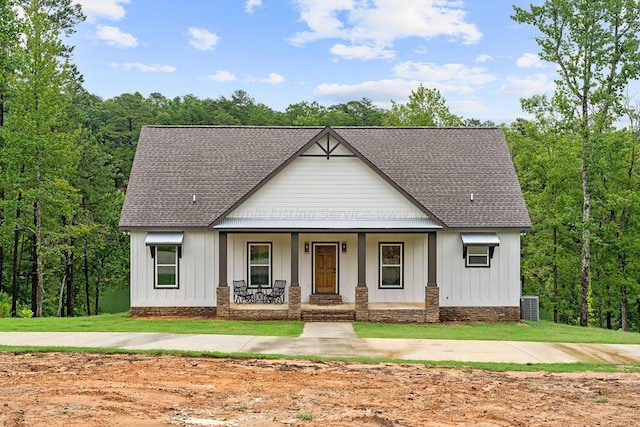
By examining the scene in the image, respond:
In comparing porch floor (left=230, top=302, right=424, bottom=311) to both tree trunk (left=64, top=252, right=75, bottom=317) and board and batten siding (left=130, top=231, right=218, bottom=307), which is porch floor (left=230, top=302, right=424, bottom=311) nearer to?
board and batten siding (left=130, top=231, right=218, bottom=307)

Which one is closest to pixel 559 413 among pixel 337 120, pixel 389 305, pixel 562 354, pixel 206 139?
pixel 562 354

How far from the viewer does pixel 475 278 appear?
886 inches

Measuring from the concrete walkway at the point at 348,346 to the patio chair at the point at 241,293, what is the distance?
18.0 feet

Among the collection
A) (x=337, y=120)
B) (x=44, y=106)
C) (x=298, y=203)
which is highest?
(x=337, y=120)

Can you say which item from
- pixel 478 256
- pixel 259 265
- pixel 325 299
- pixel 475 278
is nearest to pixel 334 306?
pixel 325 299

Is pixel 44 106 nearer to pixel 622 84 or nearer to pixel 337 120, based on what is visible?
pixel 622 84

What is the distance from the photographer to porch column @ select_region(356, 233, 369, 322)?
2100 cm

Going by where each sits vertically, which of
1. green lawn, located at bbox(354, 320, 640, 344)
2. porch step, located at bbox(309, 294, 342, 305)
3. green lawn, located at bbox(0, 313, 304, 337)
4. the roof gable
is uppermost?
the roof gable

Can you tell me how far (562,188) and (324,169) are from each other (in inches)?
560

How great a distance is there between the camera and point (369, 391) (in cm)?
1028

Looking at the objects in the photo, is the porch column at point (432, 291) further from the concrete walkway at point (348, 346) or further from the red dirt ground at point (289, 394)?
the red dirt ground at point (289, 394)

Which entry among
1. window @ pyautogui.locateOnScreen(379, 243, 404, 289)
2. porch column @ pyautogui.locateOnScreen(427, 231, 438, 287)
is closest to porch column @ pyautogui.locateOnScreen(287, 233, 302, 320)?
window @ pyautogui.locateOnScreen(379, 243, 404, 289)

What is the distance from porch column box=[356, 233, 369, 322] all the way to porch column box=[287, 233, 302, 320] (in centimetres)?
191

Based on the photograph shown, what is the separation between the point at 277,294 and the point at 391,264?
4169 millimetres
